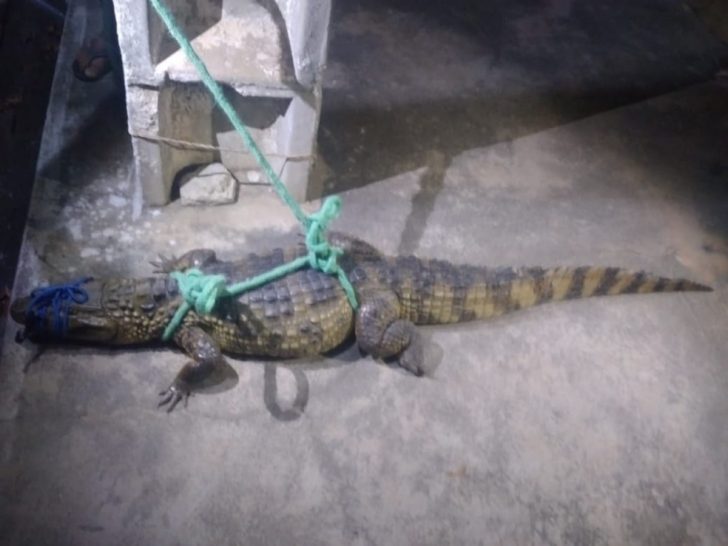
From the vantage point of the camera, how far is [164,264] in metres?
3.64

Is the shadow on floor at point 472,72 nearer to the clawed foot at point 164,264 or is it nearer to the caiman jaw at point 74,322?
the clawed foot at point 164,264

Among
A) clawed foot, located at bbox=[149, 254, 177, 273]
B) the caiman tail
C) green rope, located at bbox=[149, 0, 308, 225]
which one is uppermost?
green rope, located at bbox=[149, 0, 308, 225]

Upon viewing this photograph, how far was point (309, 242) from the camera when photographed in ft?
10.6

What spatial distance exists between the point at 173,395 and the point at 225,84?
1570 mm

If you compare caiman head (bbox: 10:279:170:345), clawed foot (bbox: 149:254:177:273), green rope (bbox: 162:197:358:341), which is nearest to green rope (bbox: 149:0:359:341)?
green rope (bbox: 162:197:358:341)

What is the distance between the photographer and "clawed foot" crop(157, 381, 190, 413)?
319 cm

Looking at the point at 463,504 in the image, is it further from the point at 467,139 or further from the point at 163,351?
the point at 467,139

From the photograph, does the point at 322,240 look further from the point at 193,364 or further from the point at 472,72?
the point at 472,72

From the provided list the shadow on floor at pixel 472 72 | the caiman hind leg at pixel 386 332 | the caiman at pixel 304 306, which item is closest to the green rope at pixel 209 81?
the caiman at pixel 304 306

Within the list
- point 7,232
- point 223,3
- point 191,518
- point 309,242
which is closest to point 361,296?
point 309,242

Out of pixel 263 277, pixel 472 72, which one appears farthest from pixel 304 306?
pixel 472 72

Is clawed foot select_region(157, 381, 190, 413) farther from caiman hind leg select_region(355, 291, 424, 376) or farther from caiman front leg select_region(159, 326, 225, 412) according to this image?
caiman hind leg select_region(355, 291, 424, 376)

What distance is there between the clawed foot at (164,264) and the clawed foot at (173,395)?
683 mm

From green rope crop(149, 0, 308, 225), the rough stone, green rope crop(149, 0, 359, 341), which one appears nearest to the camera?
green rope crop(149, 0, 308, 225)
